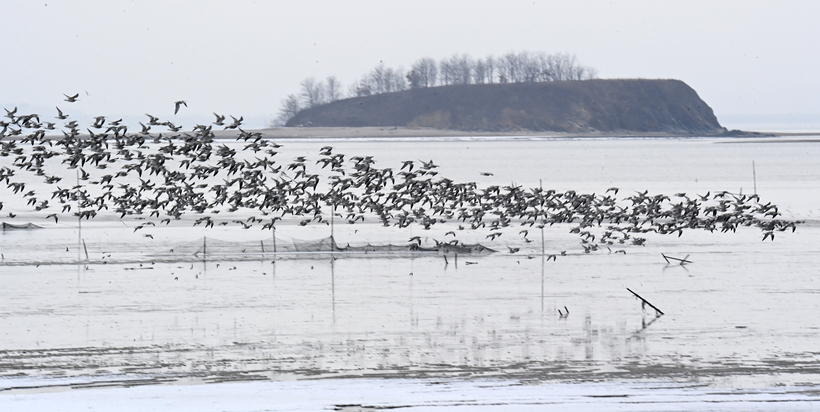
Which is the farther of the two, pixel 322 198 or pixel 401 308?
pixel 322 198

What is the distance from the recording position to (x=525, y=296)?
2886 cm

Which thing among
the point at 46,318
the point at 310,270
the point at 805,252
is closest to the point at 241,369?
the point at 46,318

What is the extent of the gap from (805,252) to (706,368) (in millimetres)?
19851

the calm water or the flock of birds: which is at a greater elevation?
the flock of birds

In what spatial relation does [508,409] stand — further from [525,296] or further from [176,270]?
[176,270]

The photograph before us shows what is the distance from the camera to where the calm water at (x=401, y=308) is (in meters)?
20.3

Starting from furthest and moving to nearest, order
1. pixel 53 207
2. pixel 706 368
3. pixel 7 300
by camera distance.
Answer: pixel 53 207, pixel 7 300, pixel 706 368

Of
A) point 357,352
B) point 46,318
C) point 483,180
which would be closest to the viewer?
point 357,352

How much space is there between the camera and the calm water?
2034 cm

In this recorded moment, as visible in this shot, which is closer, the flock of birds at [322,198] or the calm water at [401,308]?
the calm water at [401,308]

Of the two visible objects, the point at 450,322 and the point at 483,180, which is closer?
the point at 450,322

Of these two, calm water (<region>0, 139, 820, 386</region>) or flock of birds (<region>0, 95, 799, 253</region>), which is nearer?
calm water (<region>0, 139, 820, 386</region>)

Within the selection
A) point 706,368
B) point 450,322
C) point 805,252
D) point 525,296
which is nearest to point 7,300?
point 450,322

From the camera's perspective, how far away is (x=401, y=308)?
88.8 feet
